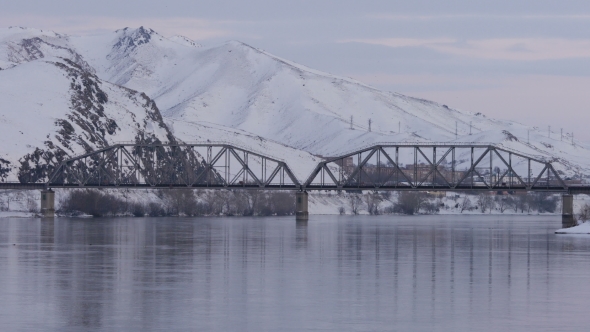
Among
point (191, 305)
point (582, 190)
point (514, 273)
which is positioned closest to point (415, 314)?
point (191, 305)

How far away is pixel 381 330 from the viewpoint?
37.2m

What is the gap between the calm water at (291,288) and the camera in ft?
128

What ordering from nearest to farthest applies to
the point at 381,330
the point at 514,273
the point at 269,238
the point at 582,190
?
1. the point at 381,330
2. the point at 514,273
3. the point at 269,238
4. the point at 582,190

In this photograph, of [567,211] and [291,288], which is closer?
[291,288]

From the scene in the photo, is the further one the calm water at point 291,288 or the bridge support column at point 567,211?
the bridge support column at point 567,211

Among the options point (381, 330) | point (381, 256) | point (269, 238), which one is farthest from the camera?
point (269, 238)

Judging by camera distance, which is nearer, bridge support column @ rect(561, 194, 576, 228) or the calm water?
the calm water

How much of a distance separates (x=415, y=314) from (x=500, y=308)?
3900mm

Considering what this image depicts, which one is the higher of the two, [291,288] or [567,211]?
[567,211]

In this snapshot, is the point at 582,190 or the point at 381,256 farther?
the point at 582,190

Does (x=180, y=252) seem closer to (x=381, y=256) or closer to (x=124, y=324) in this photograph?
(x=381, y=256)

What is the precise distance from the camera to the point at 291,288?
168 ft

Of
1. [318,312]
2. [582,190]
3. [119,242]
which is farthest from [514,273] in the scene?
[582,190]

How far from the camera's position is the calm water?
128 feet
